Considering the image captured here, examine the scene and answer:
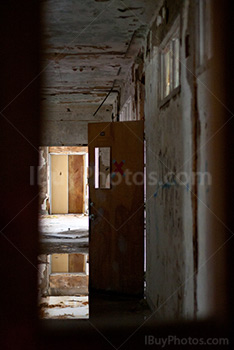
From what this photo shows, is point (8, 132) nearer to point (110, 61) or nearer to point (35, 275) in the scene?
point (35, 275)

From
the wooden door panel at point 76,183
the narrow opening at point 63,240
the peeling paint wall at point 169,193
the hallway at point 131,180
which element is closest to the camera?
the hallway at point 131,180

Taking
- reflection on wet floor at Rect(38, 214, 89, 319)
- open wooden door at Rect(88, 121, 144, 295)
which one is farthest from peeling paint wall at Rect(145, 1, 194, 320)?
reflection on wet floor at Rect(38, 214, 89, 319)

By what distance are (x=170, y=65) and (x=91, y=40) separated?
201 cm

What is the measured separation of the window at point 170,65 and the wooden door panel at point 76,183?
10.7 meters

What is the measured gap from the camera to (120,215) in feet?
15.2

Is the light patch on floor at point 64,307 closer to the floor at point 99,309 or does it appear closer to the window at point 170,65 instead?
the floor at point 99,309

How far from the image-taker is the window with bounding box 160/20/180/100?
3.09m

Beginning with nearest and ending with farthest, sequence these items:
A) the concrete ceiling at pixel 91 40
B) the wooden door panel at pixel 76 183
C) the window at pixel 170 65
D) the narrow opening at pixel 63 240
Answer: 1. the window at pixel 170 65
2. the concrete ceiling at pixel 91 40
3. the narrow opening at pixel 63 240
4. the wooden door panel at pixel 76 183

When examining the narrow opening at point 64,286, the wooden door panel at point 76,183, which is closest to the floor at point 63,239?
the narrow opening at point 64,286

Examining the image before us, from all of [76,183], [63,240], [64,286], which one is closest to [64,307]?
[64,286]

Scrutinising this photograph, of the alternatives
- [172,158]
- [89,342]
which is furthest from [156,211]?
[89,342]

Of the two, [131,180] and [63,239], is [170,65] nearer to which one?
[131,180]

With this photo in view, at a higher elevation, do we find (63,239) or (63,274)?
(63,239)

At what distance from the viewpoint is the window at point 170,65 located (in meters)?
3.09
